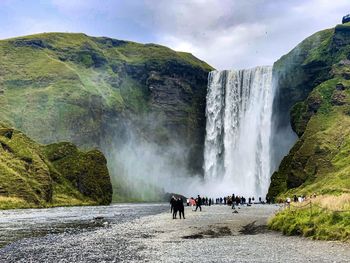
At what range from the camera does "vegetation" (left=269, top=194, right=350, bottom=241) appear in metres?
27.1

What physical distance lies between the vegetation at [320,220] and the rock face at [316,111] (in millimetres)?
52424

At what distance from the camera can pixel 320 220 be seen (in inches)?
1160

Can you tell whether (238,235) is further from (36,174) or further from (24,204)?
(36,174)

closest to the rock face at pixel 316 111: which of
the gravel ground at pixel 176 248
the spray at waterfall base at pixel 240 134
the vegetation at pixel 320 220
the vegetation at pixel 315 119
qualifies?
the vegetation at pixel 315 119

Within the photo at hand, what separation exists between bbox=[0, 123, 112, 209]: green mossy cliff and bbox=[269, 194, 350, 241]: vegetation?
8359 cm

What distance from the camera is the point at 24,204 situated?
11094 cm

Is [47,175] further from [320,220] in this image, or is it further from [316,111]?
[320,220]

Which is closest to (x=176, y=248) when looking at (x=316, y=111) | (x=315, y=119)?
(x=315, y=119)

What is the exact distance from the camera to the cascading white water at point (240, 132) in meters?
149

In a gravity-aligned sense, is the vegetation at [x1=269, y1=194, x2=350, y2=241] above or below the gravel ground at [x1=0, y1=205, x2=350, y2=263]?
above

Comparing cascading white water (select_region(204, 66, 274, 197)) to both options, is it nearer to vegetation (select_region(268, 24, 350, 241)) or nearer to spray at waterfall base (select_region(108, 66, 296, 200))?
spray at waterfall base (select_region(108, 66, 296, 200))

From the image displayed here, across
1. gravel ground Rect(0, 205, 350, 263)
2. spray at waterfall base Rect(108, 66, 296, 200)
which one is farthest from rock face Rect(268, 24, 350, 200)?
gravel ground Rect(0, 205, 350, 263)

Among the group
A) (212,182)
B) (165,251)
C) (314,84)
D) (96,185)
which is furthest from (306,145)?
(165,251)

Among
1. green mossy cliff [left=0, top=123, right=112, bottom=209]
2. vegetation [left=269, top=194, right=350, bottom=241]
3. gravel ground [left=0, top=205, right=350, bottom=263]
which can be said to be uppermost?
green mossy cliff [left=0, top=123, right=112, bottom=209]
